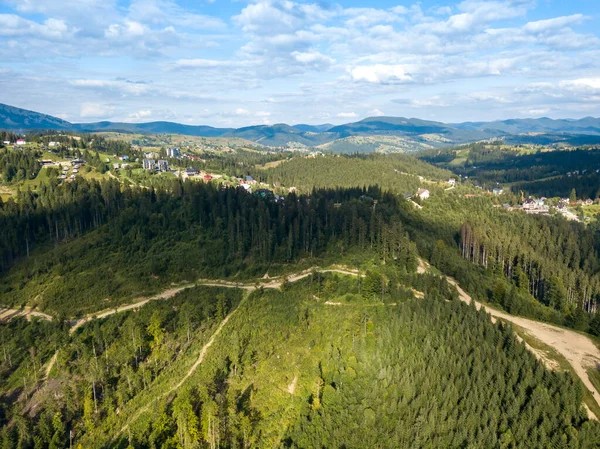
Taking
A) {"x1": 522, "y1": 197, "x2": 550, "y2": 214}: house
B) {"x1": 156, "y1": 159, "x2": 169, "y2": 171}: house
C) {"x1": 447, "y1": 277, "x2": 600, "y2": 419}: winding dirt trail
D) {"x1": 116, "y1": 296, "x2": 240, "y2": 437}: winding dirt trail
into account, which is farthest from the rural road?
{"x1": 522, "y1": 197, "x2": 550, "y2": 214}: house

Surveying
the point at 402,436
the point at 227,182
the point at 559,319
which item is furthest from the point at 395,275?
the point at 227,182

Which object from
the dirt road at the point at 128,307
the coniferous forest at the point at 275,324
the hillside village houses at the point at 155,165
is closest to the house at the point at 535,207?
the coniferous forest at the point at 275,324

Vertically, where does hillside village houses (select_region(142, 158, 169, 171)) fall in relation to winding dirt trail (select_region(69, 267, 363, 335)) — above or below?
above

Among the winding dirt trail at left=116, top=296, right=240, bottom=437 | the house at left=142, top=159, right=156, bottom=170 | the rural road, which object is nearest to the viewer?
the rural road

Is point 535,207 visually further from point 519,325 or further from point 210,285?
point 210,285

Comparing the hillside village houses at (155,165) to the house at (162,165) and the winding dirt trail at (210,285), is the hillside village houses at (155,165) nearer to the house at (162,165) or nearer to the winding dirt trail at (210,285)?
the house at (162,165)

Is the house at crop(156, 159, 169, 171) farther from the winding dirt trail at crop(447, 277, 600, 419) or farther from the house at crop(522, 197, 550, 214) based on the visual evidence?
the house at crop(522, 197, 550, 214)

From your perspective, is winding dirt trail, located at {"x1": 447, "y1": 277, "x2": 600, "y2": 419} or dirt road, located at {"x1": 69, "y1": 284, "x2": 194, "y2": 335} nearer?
winding dirt trail, located at {"x1": 447, "y1": 277, "x2": 600, "y2": 419}

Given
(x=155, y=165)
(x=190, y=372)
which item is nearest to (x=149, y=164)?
(x=155, y=165)

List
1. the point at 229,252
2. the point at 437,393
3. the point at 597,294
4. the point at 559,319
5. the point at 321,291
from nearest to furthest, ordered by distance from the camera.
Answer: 1. the point at 437,393
2. the point at 559,319
3. the point at 321,291
4. the point at 597,294
5. the point at 229,252

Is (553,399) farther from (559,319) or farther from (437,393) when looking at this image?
(559,319)

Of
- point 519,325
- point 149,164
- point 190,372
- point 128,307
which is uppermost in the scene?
point 149,164
